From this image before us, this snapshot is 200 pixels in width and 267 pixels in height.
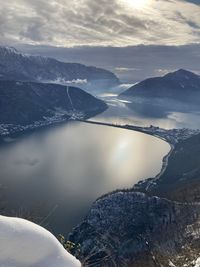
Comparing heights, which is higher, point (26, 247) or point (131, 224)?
point (26, 247)

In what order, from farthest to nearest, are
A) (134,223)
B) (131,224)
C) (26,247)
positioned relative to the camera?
(134,223) < (131,224) < (26,247)

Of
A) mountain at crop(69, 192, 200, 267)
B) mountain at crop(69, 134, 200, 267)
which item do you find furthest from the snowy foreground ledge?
mountain at crop(69, 192, 200, 267)

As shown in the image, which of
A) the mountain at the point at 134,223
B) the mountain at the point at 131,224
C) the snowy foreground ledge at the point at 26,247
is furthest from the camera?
the mountain at the point at 131,224

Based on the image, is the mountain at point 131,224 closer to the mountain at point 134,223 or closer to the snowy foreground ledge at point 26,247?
the mountain at point 134,223

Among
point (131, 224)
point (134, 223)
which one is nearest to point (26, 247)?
point (131, 224)

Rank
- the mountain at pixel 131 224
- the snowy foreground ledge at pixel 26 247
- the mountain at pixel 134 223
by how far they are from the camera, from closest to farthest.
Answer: the snowy foreground ledge at pixel 26 247
the mountain at pixel 134 223
the mountain at pixel 131 224

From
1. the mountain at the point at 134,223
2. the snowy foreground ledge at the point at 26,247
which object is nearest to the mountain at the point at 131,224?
the mountain at the point at 134,223

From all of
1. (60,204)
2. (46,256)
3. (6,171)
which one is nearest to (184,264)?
(46,256)

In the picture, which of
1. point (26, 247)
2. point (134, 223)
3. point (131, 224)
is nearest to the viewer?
point (26, 247)

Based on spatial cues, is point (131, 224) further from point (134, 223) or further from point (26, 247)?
point (26, 247)

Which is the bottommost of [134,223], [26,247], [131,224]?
[131,224]

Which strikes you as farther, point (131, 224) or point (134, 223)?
point (134, 223)
